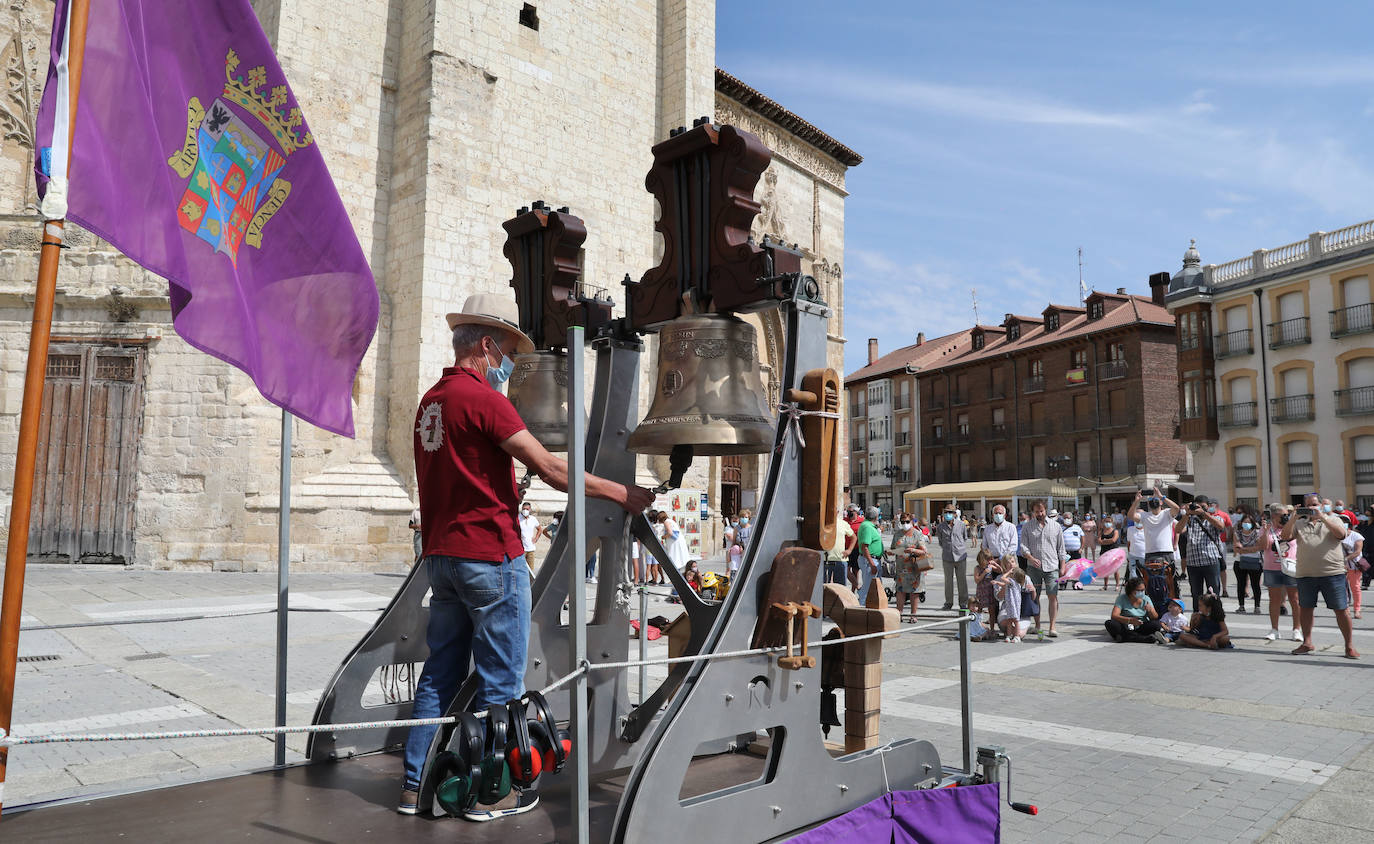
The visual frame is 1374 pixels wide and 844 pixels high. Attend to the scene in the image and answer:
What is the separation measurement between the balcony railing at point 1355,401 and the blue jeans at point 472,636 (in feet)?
119

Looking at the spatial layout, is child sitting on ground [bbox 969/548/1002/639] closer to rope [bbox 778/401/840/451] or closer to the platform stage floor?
the platform stage floor

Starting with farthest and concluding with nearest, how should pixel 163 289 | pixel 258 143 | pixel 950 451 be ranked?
pixel 950 451 < pixel 163 289 < pixel 258 143

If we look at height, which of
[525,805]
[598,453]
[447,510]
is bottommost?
[525,805]

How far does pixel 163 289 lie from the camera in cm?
1509

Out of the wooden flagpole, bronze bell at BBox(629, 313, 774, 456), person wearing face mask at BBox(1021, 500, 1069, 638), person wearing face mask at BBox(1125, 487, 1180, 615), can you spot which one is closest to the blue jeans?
bronze bell at BBox(629, 313, 774, 456)

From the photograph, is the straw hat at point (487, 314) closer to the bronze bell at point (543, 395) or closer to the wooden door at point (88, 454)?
the bronze bell at point (543, 395)

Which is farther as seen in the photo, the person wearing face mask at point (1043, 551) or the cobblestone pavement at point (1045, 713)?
the person wearing face mask at point (1043, 551)

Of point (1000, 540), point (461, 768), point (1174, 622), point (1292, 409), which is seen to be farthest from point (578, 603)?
point (1292, 409)

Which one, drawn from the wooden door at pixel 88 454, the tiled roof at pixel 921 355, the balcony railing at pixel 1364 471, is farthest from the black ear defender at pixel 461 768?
the tiled roof at pixel 921 355

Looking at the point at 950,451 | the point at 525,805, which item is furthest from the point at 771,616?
the point at 950,451

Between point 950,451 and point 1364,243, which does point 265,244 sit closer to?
point 1364,243

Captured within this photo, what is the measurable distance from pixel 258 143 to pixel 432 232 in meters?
14.0

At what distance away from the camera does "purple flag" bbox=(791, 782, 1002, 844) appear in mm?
2939

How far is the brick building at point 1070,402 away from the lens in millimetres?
41062
